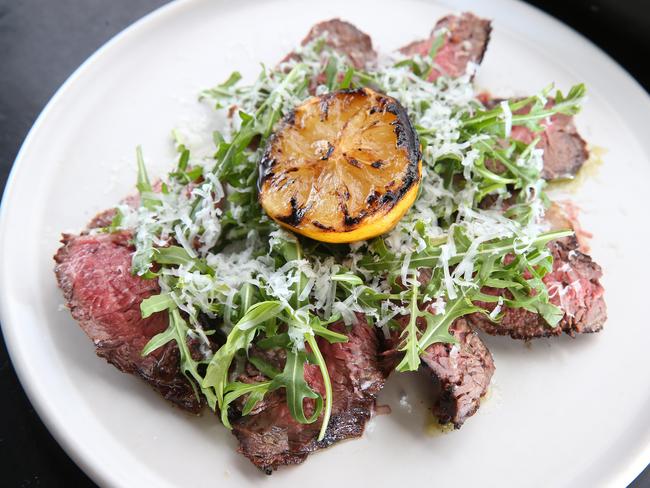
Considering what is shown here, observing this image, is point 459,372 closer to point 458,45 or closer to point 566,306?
point 566,306

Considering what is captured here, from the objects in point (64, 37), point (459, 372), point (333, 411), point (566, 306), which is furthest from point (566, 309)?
point (64, 37)

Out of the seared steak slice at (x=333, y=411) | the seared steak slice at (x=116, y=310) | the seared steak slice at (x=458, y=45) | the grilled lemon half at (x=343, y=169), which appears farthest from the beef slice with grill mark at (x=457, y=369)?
the seared steak slice at (x=458, y=45)

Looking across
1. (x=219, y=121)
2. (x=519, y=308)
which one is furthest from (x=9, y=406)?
(x=519, y=308)

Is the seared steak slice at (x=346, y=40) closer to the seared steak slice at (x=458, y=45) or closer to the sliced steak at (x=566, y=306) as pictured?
the seared steak slice at (x=458, y=45)

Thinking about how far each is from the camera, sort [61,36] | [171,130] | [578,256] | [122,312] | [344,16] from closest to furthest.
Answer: [122,312]
[578,256]
[171,130]
[344,16]
[61,36]

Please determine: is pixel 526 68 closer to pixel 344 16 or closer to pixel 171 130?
pixel 344 16

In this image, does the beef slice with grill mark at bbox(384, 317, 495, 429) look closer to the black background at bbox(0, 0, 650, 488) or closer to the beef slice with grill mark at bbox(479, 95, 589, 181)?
the beef slice with grill mark at bbox(479, 95, 589, 181)

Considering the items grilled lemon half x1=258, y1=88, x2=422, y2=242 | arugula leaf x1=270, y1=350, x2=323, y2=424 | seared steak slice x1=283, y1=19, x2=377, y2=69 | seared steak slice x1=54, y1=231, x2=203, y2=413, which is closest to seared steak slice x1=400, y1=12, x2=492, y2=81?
seared steak slice x1=283, y1=19, x2=377, y2=69
